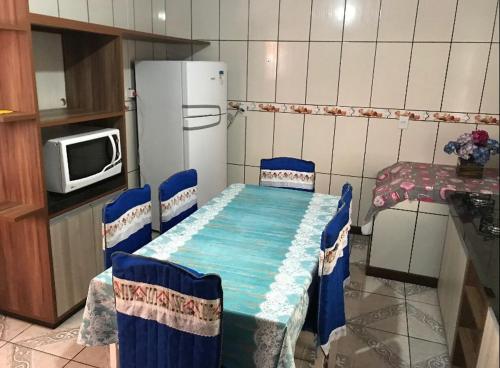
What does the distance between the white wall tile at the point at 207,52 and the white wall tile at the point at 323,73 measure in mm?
893

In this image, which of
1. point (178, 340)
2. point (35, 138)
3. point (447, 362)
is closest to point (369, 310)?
point (447, 362)

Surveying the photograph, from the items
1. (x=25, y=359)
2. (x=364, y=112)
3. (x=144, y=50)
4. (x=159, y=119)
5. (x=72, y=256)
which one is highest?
(x=144, y=50)

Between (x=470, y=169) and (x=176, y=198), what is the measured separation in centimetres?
207

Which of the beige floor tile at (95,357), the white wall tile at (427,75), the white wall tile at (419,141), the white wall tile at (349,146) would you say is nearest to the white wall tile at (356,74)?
the white wall tile at (349,146)

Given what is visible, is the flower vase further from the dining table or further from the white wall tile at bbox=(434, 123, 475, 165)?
the dining table

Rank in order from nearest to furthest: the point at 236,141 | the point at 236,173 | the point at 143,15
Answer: the point at 143,15
the point at 236,141
the point at 236,173

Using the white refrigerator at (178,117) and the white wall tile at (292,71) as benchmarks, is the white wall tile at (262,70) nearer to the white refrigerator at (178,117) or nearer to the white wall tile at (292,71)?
the white wall tile at (292,71)

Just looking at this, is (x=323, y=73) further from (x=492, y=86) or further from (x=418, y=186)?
(x=492, y=86)

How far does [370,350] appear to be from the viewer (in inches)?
90.7

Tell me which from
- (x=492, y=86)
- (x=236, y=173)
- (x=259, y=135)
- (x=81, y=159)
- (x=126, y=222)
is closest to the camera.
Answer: (x=492, y=86)

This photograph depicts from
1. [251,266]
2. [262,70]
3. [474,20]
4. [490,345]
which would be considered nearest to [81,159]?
[251,266]

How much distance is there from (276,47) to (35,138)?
2.29 meters

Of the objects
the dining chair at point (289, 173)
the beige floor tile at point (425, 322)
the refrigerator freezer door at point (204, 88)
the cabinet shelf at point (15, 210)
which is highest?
the refrigerator freezer door at point (204, 88)

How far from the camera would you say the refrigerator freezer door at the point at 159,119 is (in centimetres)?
328
